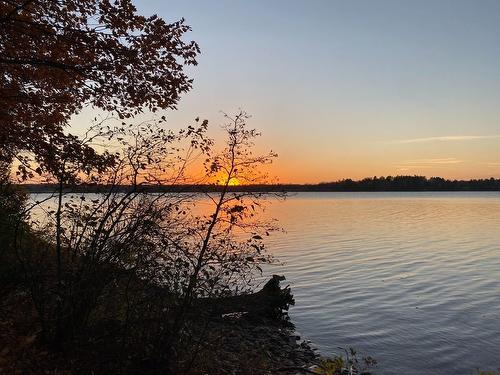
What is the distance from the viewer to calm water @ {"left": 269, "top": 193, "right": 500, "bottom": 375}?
15297mm

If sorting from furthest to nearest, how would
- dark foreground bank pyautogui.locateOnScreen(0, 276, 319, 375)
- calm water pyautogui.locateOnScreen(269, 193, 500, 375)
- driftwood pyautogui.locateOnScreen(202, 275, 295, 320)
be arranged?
1. driftwood pyautogui.locateOnScreen(202, 275, 295, 320)
2. calm water pyautogui.locateOnScreen(269, 193, 500, 375)
3. dark foreground bank pyautogui.locateOnScreen(0, 276, 319, 375)

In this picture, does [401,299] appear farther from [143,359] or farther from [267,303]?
[143,359]

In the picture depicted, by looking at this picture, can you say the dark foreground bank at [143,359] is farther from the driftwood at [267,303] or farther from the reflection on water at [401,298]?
the reflection on water at [401,298]

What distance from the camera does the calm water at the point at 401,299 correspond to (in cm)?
1530

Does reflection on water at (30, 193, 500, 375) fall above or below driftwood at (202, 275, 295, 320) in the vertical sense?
below

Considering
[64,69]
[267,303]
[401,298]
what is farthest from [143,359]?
[401,298]

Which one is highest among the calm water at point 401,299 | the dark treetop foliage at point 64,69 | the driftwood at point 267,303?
the dark treetop foliage at point 64,69

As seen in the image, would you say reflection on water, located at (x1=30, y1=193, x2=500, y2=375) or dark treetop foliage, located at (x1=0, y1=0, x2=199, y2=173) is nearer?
dark treetop foliage, located at (x1=0, y1=0, x2=199, y2=173)

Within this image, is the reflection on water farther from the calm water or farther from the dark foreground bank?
the dark foreground bank

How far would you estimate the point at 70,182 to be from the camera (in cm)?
899

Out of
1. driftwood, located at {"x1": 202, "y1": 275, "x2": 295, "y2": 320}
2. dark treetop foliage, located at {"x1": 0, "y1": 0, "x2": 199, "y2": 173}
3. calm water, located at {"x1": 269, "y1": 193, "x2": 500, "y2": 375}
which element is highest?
dark treetop foliage, located at {"x1": 0, "y1": 0, "x2": 199, "y2": 173}

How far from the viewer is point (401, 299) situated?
21984 millimetres

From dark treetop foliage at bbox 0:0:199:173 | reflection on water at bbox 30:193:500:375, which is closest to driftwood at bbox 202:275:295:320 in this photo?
reflection on water at bbox 30:193:500:375

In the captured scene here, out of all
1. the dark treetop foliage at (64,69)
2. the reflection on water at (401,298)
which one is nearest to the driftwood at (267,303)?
the reflection on water at (401,298)
